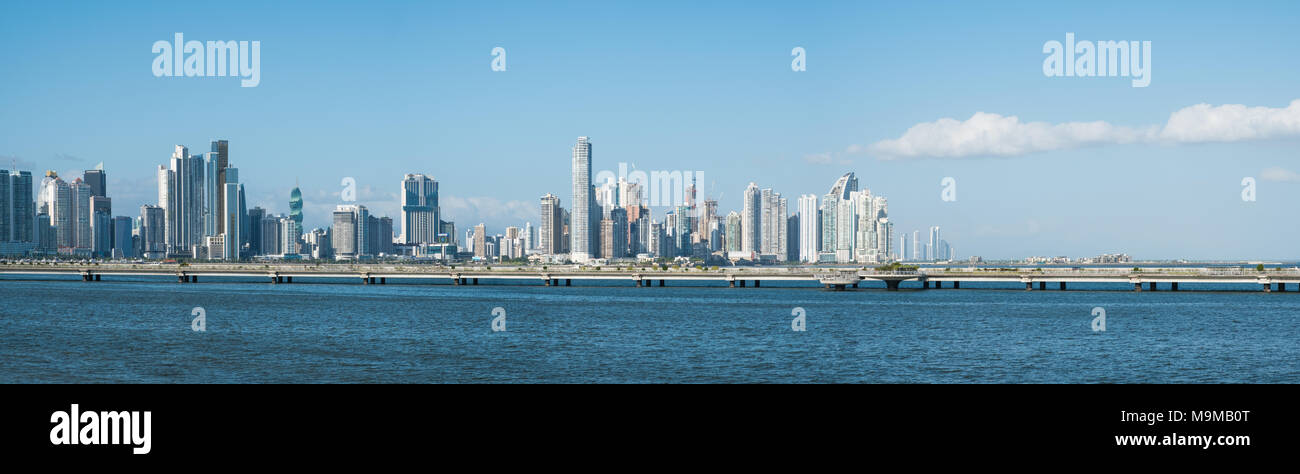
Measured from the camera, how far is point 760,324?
73938mm

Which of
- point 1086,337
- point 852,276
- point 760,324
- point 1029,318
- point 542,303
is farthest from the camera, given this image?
point 852,276

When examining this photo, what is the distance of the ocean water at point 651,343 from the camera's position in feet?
144

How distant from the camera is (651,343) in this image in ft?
189

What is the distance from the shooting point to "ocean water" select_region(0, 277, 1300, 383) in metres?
43.8

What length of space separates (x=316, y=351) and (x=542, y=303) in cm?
5528
